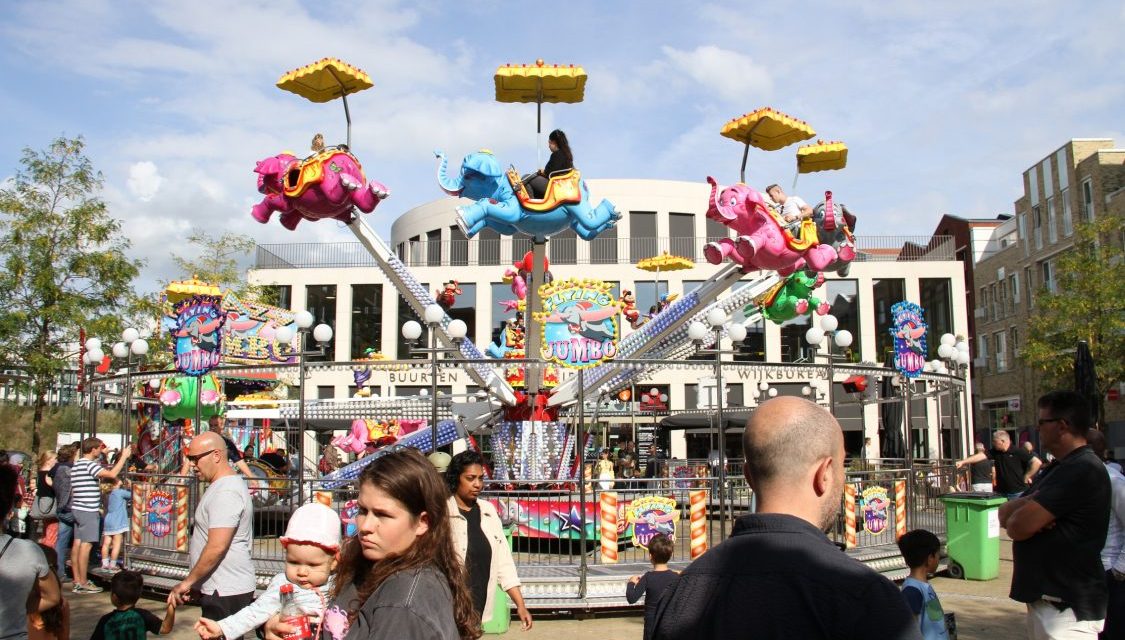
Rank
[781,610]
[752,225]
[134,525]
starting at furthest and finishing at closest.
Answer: [752,225], [134,525], [781,610]

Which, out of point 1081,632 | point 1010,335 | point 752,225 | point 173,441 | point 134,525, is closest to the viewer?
point 1081,632

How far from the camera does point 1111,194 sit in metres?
32.5

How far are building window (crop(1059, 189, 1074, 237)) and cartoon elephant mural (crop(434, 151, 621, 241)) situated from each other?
29070mm

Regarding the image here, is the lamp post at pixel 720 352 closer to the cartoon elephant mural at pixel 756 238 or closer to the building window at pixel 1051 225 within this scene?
the cartoon elephant mural at pixel 756 238

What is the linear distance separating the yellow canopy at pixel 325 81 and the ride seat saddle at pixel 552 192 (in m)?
2.43

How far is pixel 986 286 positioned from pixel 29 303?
39.9m

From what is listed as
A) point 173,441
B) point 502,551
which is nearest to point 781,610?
point 502,551

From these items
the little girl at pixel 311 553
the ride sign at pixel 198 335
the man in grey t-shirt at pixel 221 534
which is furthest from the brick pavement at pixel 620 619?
the little girl at pixel 311 553

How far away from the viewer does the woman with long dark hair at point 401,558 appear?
2.56 m

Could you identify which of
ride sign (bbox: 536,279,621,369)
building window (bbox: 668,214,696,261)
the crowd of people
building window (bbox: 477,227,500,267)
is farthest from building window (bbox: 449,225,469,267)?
the crowd of people

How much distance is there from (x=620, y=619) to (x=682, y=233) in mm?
30848

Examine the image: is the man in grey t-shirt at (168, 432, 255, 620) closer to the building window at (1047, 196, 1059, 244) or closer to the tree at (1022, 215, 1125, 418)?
the tree at (1022, 215, 1125, 418)

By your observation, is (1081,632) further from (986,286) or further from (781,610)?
(986,286)

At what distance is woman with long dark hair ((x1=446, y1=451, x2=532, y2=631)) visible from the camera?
4754mm
